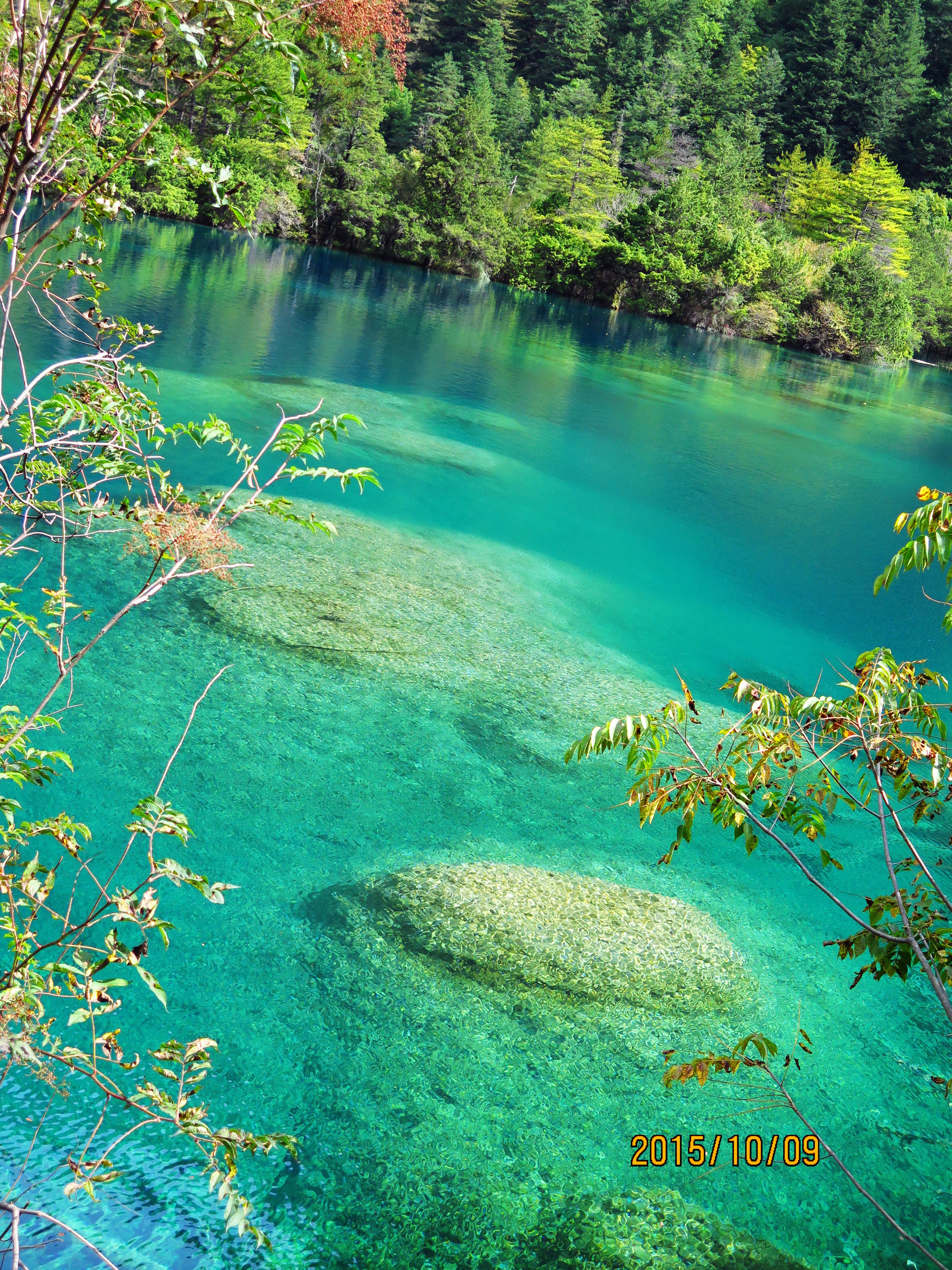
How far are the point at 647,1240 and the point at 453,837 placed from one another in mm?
1943

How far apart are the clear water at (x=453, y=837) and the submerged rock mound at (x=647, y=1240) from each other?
0.06 meters

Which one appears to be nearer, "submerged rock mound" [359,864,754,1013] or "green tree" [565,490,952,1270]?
"green tree" [565,490,952,1270]

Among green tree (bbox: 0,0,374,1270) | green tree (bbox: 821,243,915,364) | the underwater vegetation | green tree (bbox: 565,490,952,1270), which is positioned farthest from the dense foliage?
green tree (bbox: 565,490,952,1270)

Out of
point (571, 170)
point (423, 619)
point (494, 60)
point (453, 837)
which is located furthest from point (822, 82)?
point (453, 837)

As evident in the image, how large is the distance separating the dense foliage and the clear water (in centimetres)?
1862

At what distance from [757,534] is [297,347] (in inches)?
299

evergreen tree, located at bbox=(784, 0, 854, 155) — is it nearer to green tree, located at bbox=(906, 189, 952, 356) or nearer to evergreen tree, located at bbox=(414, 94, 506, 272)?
green tree, located at bbox=(906, 189, 952, 356)

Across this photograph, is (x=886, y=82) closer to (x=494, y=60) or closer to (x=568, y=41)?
(x=568, y=41)

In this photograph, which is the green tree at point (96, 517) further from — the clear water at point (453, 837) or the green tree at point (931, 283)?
the green tree at point (931, 283)

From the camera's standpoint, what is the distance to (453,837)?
14.2 ft

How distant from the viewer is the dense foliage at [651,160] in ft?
109

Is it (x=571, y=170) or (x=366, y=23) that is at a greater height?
(x=571, y=170)
